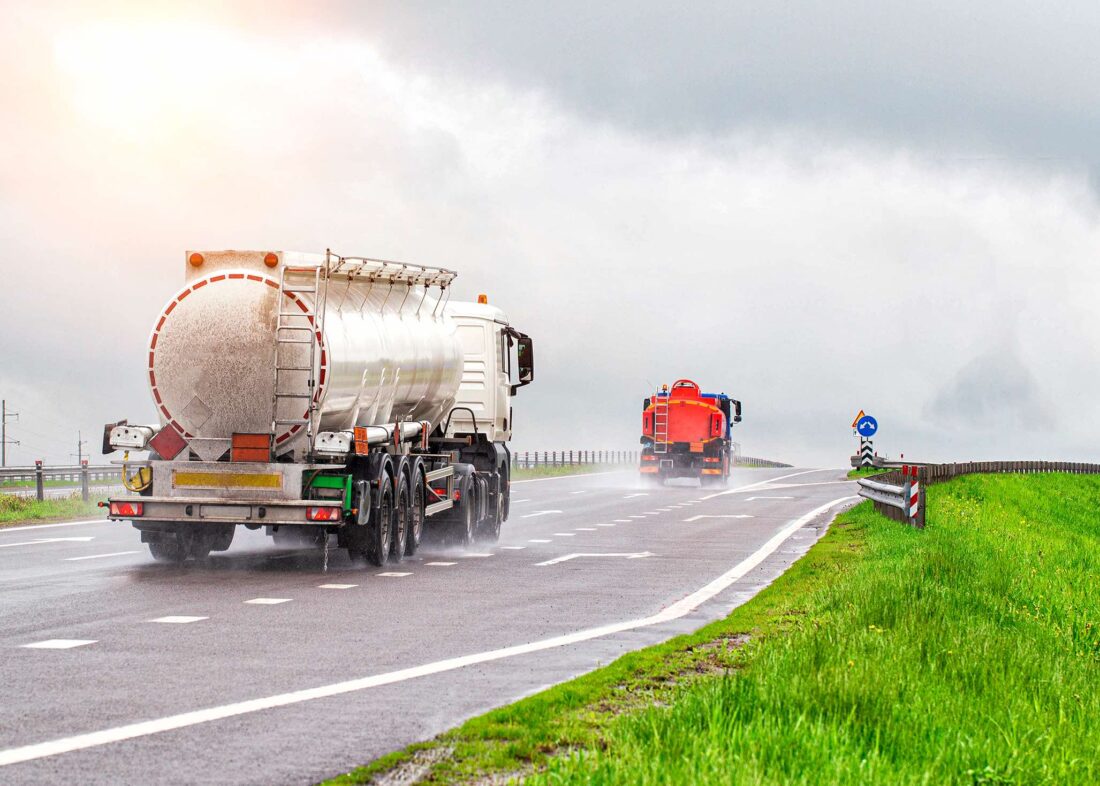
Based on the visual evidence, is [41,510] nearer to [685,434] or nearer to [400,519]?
[400,519]

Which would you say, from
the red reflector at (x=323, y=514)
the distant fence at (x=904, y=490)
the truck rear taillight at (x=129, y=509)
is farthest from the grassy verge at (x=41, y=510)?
the distant fence at (x=904, y=490)

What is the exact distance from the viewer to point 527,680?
9484 mm

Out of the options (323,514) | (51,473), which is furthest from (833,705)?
(51,473)

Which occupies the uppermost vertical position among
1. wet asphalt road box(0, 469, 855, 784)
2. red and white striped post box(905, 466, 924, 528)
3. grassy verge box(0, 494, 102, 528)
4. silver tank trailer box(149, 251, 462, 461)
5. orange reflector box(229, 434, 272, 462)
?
silver tank trailer box(149, 251, 462, 461)

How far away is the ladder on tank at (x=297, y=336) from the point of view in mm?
17234

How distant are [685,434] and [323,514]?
39.2m

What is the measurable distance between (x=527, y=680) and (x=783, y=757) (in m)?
3.35

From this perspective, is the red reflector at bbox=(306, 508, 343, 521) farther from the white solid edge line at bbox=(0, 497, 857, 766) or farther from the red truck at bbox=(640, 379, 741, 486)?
the red truck at bbox=(640, 379, 741, 486)

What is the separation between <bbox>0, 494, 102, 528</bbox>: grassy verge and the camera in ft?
95.8

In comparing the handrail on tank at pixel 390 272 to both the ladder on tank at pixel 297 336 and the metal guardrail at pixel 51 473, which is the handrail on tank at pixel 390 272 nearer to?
the ladder on tank at pixel 297 336

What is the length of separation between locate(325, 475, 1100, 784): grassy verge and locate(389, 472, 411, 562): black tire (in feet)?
19.3

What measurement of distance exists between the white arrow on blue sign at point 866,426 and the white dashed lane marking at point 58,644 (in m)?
41.1

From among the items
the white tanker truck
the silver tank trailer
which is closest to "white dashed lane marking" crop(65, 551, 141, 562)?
the white tanker truck

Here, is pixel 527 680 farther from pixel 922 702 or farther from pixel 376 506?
pixel 376 506
